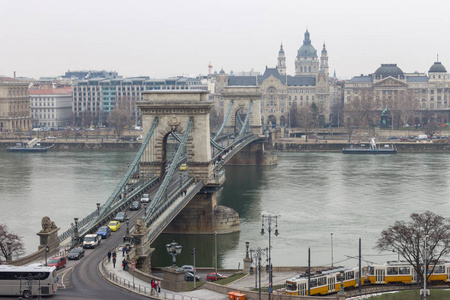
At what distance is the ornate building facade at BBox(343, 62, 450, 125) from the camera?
527 ft

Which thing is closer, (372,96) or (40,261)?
(40,261)

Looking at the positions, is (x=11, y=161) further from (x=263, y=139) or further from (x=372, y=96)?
(x=372, y=96)

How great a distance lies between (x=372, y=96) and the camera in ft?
537

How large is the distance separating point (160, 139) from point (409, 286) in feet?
80.1

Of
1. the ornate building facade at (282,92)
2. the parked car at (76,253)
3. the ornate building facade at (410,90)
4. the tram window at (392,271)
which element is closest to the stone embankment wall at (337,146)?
the ornate building facade at (410,90)

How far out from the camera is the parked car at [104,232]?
4622cm

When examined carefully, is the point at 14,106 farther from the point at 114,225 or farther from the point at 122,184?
the point at 114,225

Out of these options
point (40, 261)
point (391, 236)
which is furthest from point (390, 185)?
point (40, 261)

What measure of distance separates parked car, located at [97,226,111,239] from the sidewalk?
6.43m

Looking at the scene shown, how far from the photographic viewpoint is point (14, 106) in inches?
6176

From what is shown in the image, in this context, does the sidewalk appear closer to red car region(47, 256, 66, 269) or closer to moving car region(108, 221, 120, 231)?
red car region(47, 256, 66, 269)

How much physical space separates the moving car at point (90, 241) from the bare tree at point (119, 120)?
96.5m

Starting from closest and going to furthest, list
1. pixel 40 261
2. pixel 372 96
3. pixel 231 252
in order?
pixel 40 261 < pixel 231 252 < pixel 372 96

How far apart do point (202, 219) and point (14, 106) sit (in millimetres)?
105371
